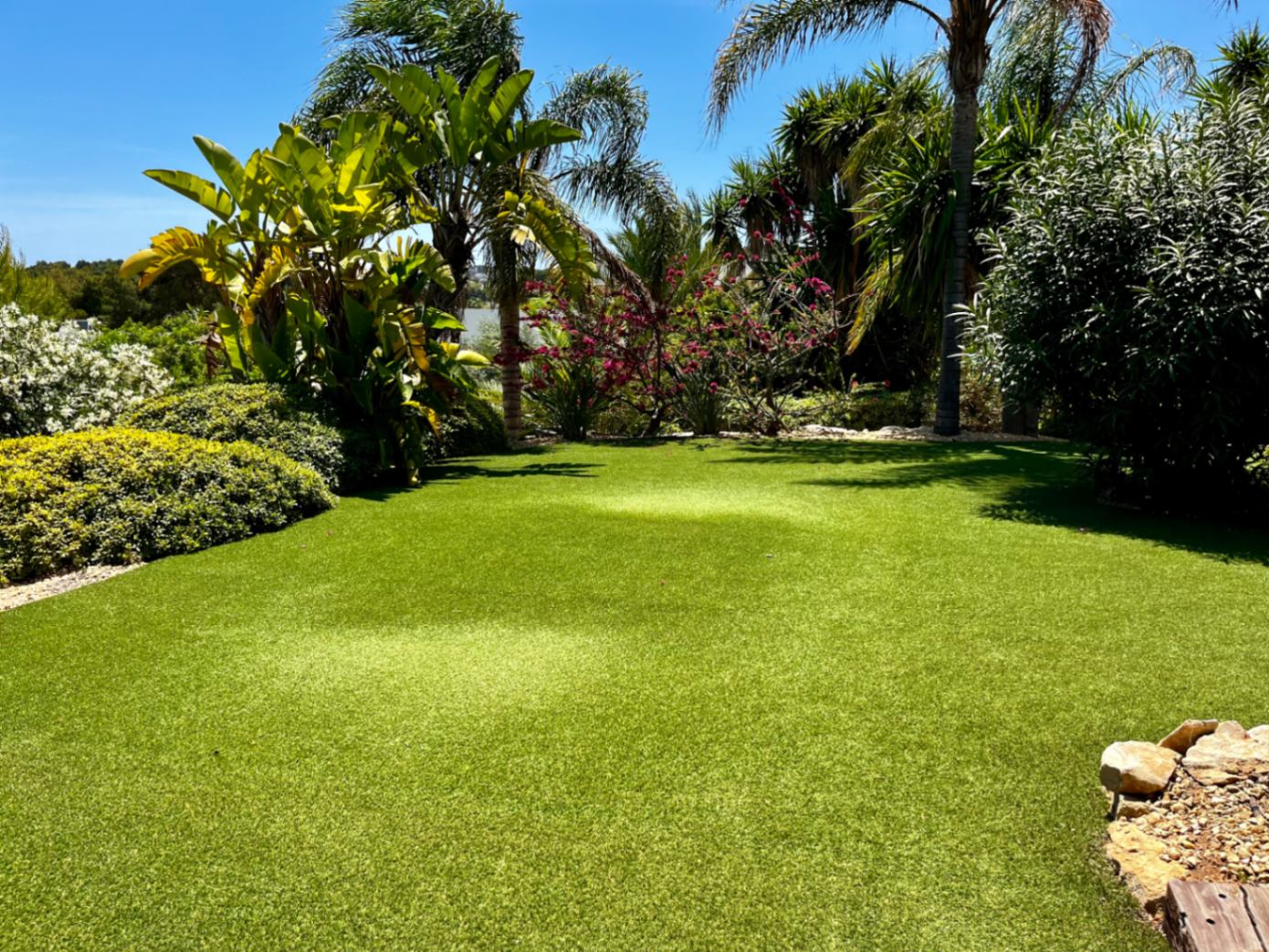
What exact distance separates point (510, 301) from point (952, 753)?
12.0 metres

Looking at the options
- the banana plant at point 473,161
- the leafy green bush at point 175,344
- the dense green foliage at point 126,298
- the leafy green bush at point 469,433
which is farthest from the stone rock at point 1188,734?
the dense green foliage at point 126,298

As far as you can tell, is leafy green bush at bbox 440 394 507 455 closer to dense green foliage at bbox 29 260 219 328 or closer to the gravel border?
the gravel border

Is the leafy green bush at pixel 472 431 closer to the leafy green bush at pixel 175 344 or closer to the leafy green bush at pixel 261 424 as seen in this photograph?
the leafy green bush at pixel 261 424

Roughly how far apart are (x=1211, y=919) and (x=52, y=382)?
1080 cm

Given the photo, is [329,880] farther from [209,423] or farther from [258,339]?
[258,339]

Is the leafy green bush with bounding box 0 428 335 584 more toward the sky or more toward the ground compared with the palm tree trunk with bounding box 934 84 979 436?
more toward the ground

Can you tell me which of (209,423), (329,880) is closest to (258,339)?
(209,423)

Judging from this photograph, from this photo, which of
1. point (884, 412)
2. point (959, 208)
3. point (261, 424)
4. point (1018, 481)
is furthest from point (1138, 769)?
point (884, 412)

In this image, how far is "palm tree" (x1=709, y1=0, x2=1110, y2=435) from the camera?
1222cm

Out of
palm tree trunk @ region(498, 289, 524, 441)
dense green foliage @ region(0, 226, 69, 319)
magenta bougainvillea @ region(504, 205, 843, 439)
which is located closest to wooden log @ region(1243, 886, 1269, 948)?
magenta bougainvillea @ region(504, 205, 843, 439)

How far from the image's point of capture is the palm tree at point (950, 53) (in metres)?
12.2

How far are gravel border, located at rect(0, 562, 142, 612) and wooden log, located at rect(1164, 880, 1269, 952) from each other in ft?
19.9

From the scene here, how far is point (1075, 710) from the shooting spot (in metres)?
3.66

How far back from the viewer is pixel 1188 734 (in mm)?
3053
